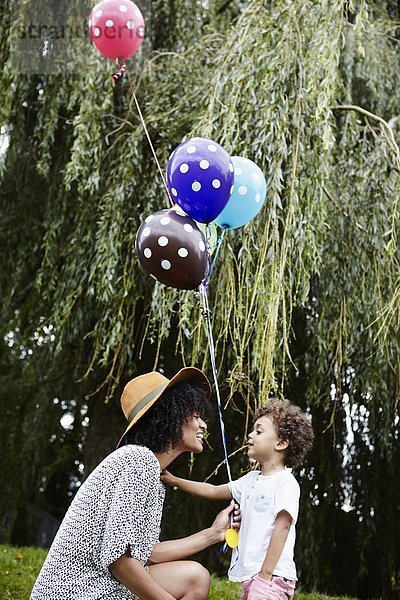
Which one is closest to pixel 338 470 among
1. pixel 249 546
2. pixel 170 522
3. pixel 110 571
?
pixel 170 522

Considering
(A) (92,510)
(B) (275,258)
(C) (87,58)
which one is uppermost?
(C) (87,58)

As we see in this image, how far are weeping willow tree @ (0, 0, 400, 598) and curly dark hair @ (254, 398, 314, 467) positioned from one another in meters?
0.54

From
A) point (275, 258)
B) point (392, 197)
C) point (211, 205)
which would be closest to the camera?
point (211, 205)

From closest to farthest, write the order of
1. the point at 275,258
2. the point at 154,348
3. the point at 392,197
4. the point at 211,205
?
the point at 211,205 → the point at 275,258 → the point at 392,197 → the point at 154,348

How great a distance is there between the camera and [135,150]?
434cm

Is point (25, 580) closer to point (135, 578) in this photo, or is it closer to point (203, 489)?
point (203, 489)

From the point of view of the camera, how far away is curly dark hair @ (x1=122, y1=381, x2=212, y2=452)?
2316 millimetres

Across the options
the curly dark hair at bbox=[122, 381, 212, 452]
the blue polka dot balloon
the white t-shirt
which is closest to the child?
the white t-shirt

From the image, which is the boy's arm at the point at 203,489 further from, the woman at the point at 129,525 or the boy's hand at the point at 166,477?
the woman at the point at 129,525

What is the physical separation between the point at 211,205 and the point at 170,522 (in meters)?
3.50

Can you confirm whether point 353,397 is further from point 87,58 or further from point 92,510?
point 92,510

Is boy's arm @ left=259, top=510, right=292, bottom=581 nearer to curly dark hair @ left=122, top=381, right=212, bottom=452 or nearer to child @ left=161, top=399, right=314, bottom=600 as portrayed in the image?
child @ left=161, top=399, right=314, bottom=600

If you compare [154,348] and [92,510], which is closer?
[92,510]

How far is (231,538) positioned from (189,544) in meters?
0.13
